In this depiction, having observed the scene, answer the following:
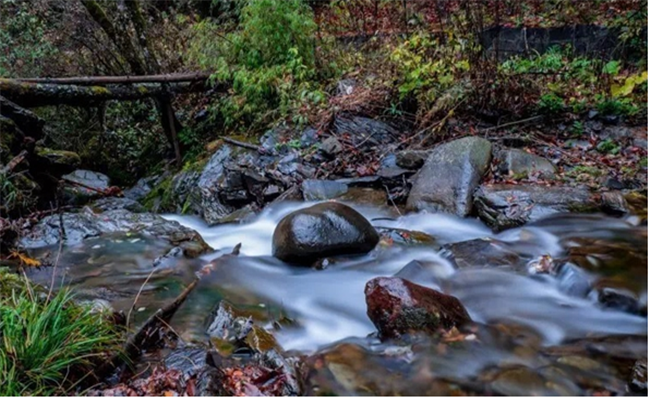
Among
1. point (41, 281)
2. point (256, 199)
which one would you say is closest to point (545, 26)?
point (256, 199)

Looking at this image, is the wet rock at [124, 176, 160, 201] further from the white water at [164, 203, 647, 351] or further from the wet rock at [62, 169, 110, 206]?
the white water at [164, 203, 647, 351]

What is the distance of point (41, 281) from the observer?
4223 millimetres

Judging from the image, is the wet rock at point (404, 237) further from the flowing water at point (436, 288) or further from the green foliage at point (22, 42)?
the green foliage at point (22, 42)

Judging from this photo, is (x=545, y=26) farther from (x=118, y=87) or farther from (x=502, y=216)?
(x=118, y=87)

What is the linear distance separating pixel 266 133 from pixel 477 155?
3.55 meters

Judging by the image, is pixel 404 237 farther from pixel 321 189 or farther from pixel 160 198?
pixel 160 198

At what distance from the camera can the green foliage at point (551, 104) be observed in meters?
6.65

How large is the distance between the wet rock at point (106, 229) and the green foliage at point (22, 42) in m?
4.46

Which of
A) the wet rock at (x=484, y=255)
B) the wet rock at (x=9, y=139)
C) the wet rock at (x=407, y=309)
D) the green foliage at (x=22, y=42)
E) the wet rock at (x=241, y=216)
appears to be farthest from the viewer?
the green foliage at (x=22, y=42)

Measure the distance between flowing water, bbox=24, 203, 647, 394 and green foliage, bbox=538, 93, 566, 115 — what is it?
2510mm

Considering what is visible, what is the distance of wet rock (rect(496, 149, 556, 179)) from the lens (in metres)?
5.57

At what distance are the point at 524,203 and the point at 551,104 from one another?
8.21ft

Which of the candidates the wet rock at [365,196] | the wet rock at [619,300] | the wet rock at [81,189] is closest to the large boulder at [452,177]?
the wet rock at [365,196]

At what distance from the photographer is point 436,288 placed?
3.93m
